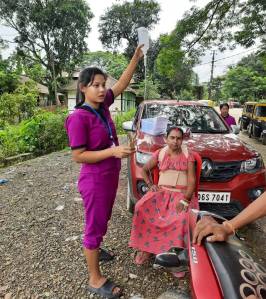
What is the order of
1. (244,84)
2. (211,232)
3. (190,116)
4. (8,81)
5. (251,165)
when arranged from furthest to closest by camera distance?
(244,84) → (8,81) → (190,116) → (251,165) → (211,232)

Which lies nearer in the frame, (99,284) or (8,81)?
(99,284)

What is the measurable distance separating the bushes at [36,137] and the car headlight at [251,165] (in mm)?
7102

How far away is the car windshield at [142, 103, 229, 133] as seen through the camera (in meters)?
4.97

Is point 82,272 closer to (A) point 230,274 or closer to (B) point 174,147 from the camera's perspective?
(B) point 174,147

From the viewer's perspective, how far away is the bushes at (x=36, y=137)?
944 cm

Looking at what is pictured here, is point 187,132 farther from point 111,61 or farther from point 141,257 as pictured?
point 111,61

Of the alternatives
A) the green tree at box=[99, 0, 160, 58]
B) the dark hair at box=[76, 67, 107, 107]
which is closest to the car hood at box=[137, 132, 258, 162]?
the dark hair at box=[76, 67, 107, 107]

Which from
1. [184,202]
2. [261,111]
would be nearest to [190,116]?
[184,202]

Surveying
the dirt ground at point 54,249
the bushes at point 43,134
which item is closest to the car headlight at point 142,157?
the dirt ground at point 54,249

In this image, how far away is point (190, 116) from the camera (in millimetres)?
5184

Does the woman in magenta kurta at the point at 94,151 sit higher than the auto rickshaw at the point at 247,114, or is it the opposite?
the woman in magenta kurta at the point at 94,151

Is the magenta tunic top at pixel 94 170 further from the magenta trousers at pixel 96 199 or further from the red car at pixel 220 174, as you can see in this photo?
the red car at pixel 220 174

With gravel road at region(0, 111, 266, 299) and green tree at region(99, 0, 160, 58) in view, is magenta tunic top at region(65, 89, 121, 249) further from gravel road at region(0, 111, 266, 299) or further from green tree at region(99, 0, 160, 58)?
green tree at region(99, 0, 160, 58)

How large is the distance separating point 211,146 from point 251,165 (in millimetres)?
538
